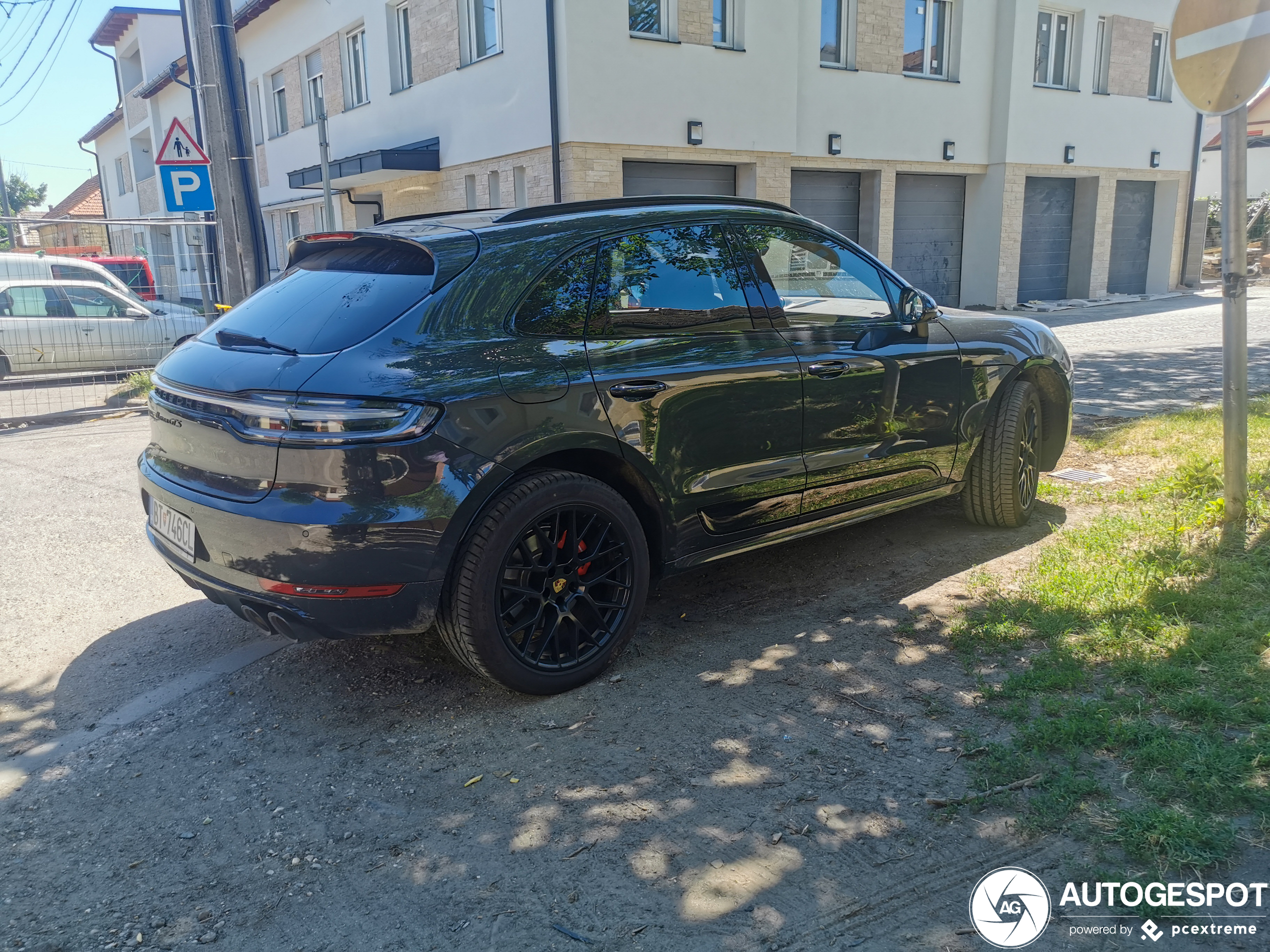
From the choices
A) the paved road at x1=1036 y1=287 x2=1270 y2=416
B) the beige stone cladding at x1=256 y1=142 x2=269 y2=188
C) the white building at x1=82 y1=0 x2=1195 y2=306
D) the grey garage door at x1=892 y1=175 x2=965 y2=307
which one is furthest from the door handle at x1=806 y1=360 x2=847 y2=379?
the beige stone cladding at x1=256 y1=142 x2=269 y2=188

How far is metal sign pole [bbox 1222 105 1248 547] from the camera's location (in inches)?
187

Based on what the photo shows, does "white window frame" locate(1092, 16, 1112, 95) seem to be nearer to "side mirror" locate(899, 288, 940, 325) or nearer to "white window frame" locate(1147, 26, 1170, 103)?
"white window frame" locate(1147, 26, 1170, 103)

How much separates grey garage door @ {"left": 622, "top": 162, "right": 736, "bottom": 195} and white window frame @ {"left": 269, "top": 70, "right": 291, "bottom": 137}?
12068 millimetres

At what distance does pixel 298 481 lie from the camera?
3217 mm

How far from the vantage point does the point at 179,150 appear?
10.1 metres

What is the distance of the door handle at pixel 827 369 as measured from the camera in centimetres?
430

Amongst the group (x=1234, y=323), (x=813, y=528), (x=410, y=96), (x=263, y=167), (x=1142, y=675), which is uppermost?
(x=410, y=96)

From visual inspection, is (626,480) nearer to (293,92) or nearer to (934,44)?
(934,44)

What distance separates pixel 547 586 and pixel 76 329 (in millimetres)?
12139

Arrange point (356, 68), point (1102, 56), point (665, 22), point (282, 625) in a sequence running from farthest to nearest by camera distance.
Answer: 1. point (1102, 56)
2. point (356, 68)
3. point (665, 22)
4. point (282, 625)

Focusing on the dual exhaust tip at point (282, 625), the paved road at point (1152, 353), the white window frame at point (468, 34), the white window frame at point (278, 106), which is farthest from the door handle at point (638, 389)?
the white window frame at point (278, 106)

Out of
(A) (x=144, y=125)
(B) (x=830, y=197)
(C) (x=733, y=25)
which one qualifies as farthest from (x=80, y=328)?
(A) (x=144, y=125)

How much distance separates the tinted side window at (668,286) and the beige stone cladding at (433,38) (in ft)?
43.6

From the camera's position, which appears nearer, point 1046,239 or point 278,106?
point 1046,239
